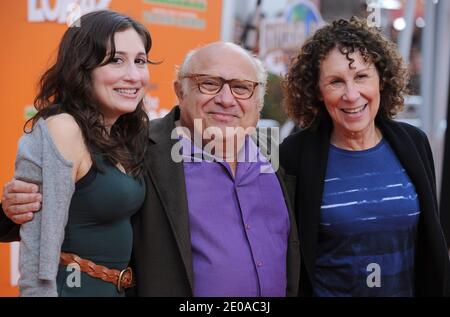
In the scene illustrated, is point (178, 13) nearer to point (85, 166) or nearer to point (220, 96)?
point (220, 96)

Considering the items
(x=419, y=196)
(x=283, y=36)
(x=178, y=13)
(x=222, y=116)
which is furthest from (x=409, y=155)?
(x=283, y=36)

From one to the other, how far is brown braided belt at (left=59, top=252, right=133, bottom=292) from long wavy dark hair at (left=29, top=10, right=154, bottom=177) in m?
0.33

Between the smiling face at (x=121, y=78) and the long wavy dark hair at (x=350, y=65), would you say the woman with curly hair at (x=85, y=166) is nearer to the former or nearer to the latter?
the smiling face at (x=121, y=78)

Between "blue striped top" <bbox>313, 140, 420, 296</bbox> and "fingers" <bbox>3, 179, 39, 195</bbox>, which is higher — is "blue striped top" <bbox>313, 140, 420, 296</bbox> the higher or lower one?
the lower one

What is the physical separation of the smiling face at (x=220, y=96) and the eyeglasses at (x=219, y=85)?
0.01 meters

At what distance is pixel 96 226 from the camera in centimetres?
181

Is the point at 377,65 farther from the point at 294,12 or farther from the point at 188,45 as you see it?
the point at 294,12

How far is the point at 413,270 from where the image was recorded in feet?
7.52

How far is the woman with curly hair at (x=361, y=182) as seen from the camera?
219 cm

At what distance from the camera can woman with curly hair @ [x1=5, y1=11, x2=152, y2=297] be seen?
1.66 meters

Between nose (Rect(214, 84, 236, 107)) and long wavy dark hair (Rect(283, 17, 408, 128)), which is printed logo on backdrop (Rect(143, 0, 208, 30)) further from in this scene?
nose (Rect(214, 84, 236, 107))

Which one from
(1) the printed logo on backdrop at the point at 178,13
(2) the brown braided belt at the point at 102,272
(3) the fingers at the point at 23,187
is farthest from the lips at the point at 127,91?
(1) the printed logo on backdrop at the point at 178,13

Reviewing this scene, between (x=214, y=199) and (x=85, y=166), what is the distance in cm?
53

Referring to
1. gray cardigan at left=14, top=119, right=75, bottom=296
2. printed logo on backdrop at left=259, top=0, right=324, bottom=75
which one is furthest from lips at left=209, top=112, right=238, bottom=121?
printed logo on backdrop at left=259, top=0, right=324, bottom=75
